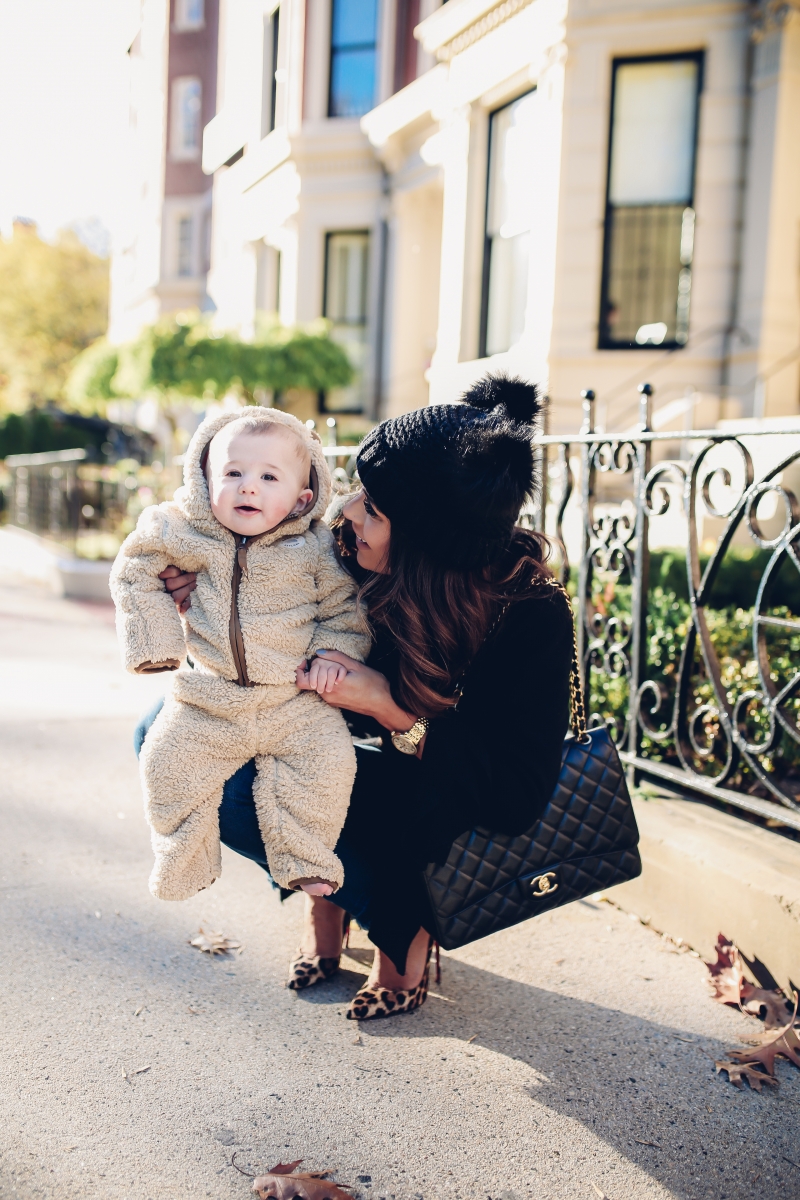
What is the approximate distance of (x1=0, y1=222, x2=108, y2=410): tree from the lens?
100 ft

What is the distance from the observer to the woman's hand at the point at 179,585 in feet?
7.41

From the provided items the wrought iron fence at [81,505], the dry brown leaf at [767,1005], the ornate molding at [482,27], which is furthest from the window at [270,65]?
the dry brown leaf at [767,1005]

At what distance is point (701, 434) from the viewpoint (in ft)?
9.18

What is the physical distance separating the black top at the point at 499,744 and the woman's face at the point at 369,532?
0.27 metres

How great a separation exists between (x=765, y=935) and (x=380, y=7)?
539 inches

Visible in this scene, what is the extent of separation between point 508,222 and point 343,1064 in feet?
29.0

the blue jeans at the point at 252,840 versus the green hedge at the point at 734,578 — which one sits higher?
the green hedge at the point at 734,578

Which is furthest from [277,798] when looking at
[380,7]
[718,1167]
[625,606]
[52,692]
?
[380,7]

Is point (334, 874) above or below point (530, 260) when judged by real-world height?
below

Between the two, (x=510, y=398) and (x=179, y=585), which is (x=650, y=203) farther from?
(x=179, y=585)

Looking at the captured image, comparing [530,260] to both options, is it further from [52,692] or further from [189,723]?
[189,723]

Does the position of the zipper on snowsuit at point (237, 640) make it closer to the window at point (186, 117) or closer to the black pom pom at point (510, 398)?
the black pom pom at point (510, 398)

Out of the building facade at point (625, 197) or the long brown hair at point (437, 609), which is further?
the building facade at point (625, 197)

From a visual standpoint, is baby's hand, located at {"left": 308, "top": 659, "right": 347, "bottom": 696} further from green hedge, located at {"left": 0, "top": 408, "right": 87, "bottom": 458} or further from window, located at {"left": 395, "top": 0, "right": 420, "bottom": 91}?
green hedge, located at {"left": 0, "top": 408, "right": 87, "bottom": 458}
